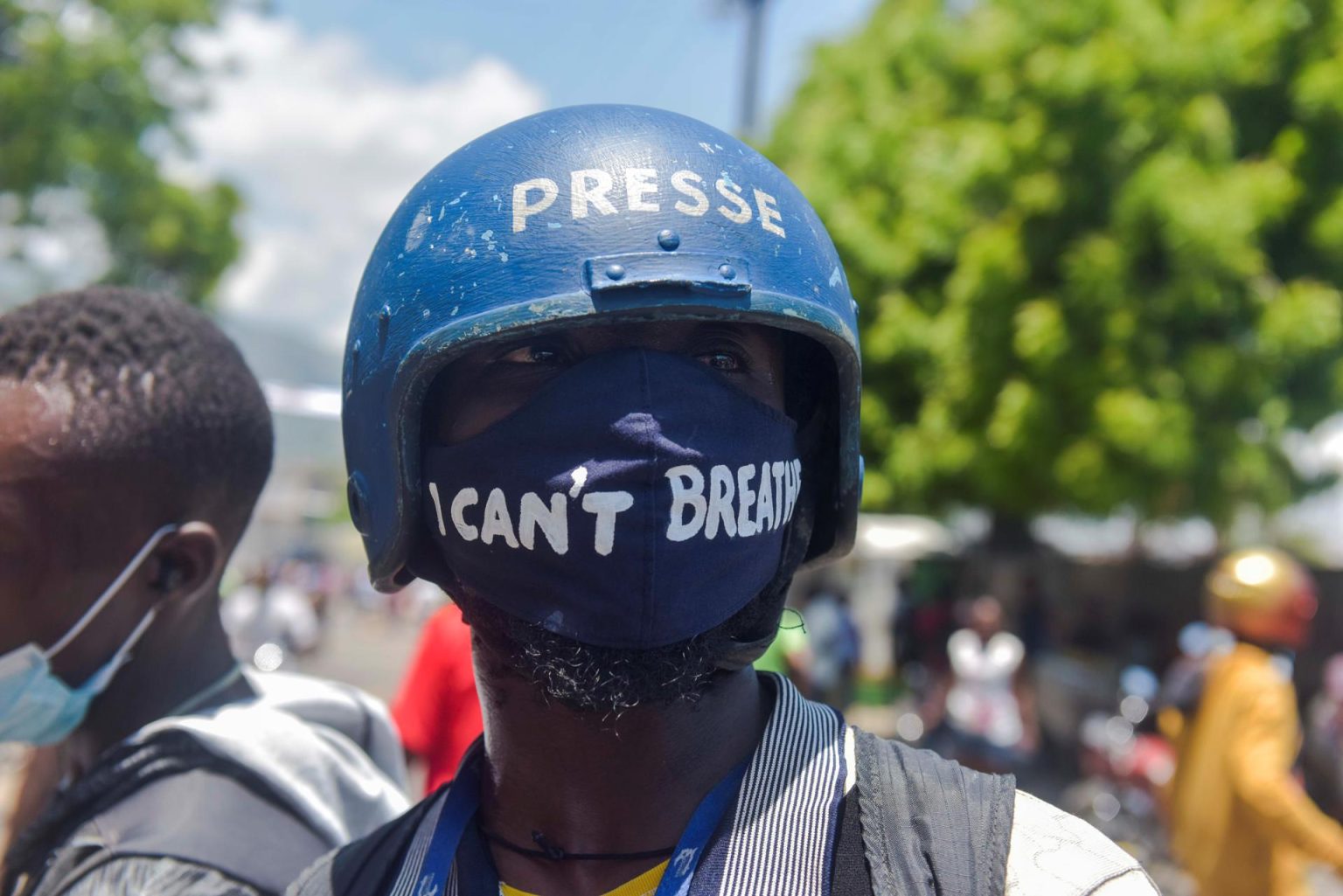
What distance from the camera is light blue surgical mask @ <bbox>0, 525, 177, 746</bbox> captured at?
188cm

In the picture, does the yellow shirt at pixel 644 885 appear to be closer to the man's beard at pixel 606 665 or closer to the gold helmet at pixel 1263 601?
the man's beard at pixel 606 665

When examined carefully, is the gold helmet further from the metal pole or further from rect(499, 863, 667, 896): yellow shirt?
the metal pole

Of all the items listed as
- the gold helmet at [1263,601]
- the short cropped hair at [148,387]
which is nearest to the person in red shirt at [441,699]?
the short cropped hair at [148,387]

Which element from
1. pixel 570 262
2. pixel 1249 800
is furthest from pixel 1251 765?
pixel 570 262

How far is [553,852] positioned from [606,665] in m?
0.29

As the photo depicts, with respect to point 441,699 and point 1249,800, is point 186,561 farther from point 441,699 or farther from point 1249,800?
point 1249,800

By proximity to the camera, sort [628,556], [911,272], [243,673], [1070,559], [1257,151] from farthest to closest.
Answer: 1. [1070,559]
2. [911,272]
3. [1257,151]
4. [243,673]
5. [628,556]

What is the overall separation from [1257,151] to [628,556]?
34.4ft

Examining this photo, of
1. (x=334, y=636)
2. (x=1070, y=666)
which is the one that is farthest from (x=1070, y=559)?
(x=334, y=636)

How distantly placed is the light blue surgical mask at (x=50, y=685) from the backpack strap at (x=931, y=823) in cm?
127

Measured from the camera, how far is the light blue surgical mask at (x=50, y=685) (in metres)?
1.88

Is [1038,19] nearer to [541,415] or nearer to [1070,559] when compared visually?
[1070,559]

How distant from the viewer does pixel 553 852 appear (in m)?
1.50

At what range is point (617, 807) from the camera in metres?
1.49
